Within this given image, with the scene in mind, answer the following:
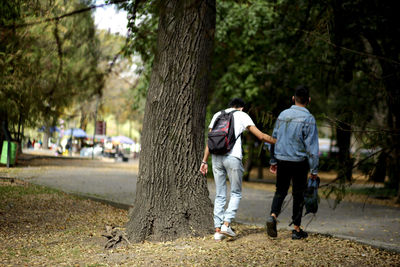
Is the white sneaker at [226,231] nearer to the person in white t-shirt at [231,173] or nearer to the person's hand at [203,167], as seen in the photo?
the person in white t-shirt at [231,173]

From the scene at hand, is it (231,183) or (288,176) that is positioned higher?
(288,176)

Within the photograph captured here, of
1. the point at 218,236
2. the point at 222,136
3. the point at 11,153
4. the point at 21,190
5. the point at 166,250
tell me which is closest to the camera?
the point at 166,250

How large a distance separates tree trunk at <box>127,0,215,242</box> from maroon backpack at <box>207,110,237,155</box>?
0.31 metres

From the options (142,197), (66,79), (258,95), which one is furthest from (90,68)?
(258,95)

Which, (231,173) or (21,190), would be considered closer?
(231,173)

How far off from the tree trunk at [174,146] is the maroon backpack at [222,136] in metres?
0.31

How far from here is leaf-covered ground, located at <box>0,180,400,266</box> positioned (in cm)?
475

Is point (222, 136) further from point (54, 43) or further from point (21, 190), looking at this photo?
point (21, 190)

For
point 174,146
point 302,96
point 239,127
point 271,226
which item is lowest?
point 271,226

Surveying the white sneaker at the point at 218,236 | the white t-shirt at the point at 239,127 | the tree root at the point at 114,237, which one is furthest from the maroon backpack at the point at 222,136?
the tree root at the point at 114,237

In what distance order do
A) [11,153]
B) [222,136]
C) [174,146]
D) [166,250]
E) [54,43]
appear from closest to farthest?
[54,43] < [166,250] < [222,136] < [174,146] < [11,153]

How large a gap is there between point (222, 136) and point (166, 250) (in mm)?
1520

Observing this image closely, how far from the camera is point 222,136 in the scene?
5695mm

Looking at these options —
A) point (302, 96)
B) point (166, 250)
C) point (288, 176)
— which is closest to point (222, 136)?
point (288, 176)
